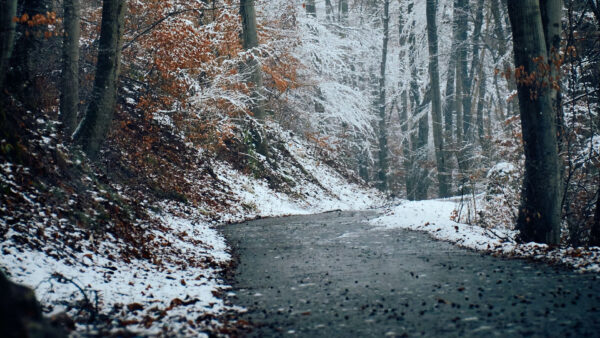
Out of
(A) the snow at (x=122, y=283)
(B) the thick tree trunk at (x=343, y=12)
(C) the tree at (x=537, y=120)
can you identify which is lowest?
(A) the snow at (x=122, y=283)

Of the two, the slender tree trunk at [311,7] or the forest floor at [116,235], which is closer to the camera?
the forest floor at [116,235]

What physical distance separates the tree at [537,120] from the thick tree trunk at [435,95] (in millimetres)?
14255

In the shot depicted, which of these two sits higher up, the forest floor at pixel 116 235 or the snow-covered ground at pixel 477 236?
the forest floor at pixel 116 235

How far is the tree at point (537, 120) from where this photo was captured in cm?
844

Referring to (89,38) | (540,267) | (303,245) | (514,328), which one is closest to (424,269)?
(540,267)

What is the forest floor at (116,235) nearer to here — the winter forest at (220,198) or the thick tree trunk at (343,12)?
the winter forest at (220,198)

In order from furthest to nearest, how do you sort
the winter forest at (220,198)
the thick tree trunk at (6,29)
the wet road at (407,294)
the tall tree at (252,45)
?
the tall tree at (252,45), the thick tree trunk at (6,29), the winter forest at (220,198), the wet road at (407,294)

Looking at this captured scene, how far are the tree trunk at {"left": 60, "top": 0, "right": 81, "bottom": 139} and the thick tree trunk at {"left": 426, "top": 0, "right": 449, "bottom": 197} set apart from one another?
16232 millimetres

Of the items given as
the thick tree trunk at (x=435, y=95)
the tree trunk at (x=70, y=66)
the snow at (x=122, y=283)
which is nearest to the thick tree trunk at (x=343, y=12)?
the thick tree trunk at (x=435, y=95)

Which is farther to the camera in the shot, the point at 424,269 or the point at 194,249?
the point at 194,249

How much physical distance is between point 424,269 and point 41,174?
20.2 feet

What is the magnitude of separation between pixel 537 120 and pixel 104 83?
856 cm

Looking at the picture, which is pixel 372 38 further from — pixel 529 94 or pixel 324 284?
pixel 324 284

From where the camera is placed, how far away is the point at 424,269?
746 centimetres
